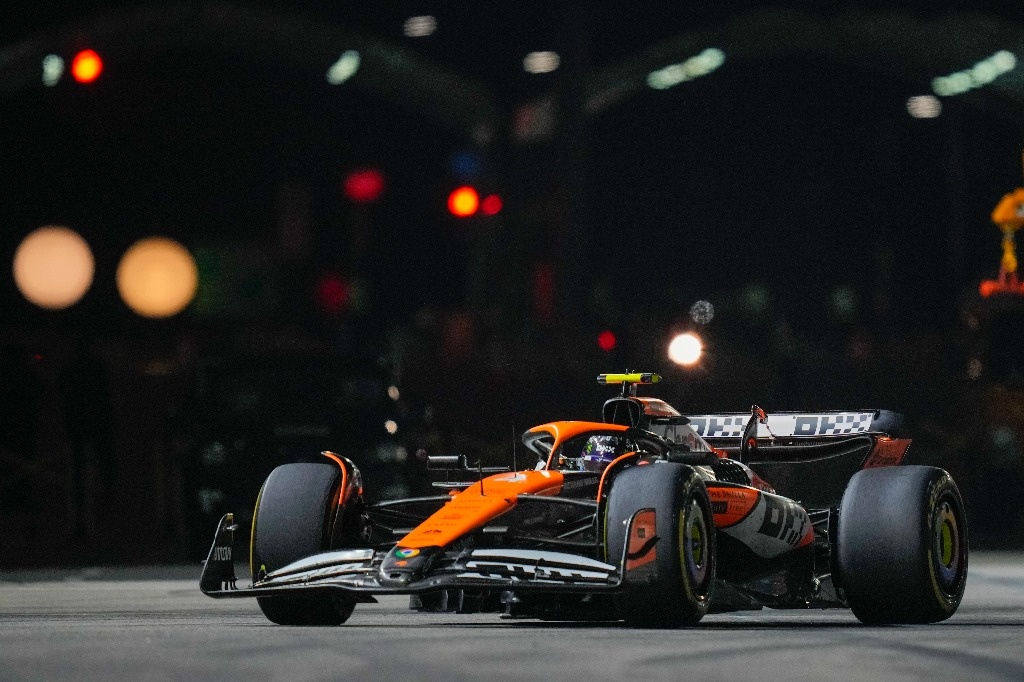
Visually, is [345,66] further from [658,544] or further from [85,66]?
[658,544]

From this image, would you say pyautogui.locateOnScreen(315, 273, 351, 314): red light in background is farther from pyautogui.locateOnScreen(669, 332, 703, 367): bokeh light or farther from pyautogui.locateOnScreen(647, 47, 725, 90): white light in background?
pyautogui.locateOnScreen(669, 332, 703, 367): bokeh light

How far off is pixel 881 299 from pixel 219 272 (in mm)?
9987

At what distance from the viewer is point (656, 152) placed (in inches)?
1289

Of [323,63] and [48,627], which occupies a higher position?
[323,63]

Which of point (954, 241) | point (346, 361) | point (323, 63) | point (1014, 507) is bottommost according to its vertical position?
point (1014, 507)

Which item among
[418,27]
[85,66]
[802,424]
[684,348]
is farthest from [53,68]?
[418,27]

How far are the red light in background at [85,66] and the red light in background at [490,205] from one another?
4791 mm

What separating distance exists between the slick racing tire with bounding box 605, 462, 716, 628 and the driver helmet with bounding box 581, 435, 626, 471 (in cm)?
113

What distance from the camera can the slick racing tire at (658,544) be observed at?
9.66 metres

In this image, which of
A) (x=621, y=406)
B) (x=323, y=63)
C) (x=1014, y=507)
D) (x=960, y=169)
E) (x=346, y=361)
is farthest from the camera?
(x=960, y=169)

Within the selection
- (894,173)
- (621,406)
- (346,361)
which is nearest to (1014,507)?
(346,361)

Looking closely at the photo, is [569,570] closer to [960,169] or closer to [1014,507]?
[1014,507]

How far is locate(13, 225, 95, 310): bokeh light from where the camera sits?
95.5 feet

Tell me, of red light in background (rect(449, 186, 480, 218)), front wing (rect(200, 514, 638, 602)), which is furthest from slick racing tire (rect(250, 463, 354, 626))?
red light in background (rect(449, 186, 480, 218))
